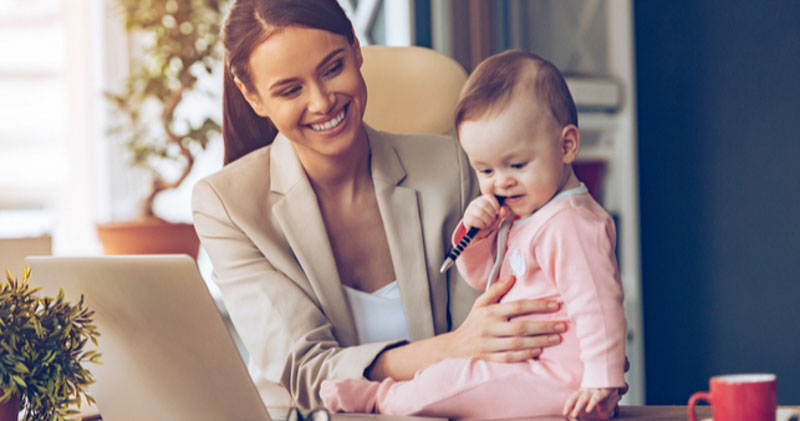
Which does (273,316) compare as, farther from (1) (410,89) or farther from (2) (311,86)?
(1) (410,89)

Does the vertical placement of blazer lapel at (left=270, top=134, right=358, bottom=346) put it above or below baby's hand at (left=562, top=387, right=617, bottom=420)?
above

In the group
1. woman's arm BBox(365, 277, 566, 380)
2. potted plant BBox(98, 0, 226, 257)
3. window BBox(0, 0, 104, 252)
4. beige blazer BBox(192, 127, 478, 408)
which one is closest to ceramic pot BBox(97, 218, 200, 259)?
potted plant BBox(98, 0, 226, 257)

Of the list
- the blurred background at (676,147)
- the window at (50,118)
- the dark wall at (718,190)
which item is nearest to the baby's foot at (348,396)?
the blurred background at (676,147)

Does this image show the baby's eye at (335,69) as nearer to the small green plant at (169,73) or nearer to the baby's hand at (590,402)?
the baby's hand at (590,402)

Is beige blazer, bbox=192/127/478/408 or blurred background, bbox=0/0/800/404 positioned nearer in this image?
beige blazer, bbox=192/127/478/408

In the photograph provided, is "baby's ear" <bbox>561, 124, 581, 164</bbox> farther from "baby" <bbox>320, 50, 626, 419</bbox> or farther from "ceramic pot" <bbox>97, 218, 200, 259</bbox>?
"ceramic pot" <bbox>97, 218, 200, 259</bbox>

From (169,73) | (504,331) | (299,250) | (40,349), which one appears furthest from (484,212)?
(169,73)

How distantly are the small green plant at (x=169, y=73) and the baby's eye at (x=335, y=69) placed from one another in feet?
6.01

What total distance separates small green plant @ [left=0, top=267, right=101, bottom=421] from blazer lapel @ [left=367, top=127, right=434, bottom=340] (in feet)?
2.04

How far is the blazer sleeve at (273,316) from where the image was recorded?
1438mm

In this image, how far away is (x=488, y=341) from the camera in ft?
4.26

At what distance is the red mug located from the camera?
883mm

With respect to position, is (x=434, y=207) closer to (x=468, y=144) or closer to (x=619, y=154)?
(x=468, y=144)

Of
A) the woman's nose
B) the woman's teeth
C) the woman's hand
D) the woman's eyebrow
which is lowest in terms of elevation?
the woman's hand
